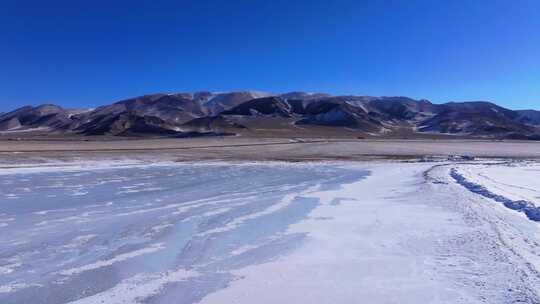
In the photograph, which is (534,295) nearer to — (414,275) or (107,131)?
(414,275)

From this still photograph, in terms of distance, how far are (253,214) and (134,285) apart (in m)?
5.36

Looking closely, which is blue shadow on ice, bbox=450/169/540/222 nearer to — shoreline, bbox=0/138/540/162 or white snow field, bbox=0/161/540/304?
white snow field, bbox=0/161/540/304

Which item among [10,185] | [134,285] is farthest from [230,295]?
[10,185]

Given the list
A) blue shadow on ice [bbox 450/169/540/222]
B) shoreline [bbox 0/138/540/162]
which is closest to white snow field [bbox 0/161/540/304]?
blue shadow on ice [bbox 450/169/540/222]

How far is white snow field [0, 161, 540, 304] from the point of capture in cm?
521

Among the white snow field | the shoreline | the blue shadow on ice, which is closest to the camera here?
the white snow field

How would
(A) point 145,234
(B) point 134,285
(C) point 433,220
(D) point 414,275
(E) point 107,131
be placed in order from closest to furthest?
1. (B) point 134,285
2. (D) point 414,275
3. (A) point 145,234
4. (C) point 433,220
5. (E) point 107,131

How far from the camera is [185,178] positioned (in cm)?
1972

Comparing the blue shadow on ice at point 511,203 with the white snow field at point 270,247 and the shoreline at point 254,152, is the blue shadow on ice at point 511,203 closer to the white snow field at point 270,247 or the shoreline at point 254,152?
the white snow field at point 270,247

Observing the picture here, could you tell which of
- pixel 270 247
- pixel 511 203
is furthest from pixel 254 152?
pixel 270 247

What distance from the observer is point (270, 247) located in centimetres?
743

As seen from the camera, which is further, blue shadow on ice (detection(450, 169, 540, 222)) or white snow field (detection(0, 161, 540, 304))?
blue shadow on ice (detection(450, 169, 540, 222))

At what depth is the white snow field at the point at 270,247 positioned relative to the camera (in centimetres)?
521

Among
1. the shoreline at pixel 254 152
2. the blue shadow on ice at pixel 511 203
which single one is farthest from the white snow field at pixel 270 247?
the shoreline at pixel 254 152
